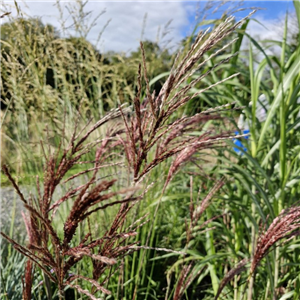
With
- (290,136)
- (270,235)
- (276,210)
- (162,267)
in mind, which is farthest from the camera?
(162,267)

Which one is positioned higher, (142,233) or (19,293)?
(142,233)

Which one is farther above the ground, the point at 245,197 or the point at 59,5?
the point at 59,5

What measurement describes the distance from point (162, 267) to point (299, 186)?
1.03 m

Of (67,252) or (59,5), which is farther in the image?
(59,5)

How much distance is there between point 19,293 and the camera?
1706mm

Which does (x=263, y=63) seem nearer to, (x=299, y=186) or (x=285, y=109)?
(x=285, y=109)

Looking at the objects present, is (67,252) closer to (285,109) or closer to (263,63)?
(285,109)

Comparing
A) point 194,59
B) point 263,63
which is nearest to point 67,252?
point 194,59

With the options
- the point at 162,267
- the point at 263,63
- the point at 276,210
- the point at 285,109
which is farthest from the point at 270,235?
the point at 162,267

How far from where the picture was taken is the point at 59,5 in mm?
2299

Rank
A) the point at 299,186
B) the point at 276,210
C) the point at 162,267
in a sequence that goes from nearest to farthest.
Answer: the point at 276,210 → the point at 299,186 → the point at 162,267

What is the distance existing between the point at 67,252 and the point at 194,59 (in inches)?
13.8

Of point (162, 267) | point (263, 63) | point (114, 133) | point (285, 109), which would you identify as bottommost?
point (162, 267)

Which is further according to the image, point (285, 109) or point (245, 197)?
point (245, 197)
